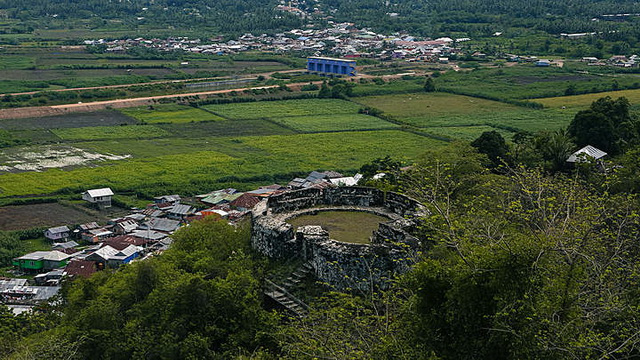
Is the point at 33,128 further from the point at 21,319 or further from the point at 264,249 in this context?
the point at 264,249

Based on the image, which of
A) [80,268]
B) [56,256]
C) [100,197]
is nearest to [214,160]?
[100,197]

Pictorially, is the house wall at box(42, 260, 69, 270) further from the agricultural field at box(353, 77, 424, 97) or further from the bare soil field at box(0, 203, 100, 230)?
the agricultural field at box(353, 77, 424, 97)

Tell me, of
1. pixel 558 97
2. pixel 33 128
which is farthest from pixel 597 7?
pixel 33 128

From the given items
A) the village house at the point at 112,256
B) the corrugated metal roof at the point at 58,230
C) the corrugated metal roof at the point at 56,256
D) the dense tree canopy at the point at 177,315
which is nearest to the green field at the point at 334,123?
the corrugated metal roof at the point at 58,230

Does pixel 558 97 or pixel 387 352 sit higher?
pixel 387 352

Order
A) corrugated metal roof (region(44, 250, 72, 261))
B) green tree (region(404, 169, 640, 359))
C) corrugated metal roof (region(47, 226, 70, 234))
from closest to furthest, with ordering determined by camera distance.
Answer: green tree (region(404, 169, 640, 359)), corrugated metal roof (region(44, 250, 72, 261)), corrugated metal roof (region(47, 226, 70, 234))

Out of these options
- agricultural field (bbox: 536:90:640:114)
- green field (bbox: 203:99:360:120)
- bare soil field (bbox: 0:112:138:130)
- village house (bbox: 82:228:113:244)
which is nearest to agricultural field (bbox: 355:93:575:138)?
agricultural field (bbox: 536:90:640:114)

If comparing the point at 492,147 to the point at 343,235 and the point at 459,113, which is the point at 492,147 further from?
the point at 459,113

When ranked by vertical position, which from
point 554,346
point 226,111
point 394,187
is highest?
point 554,346
